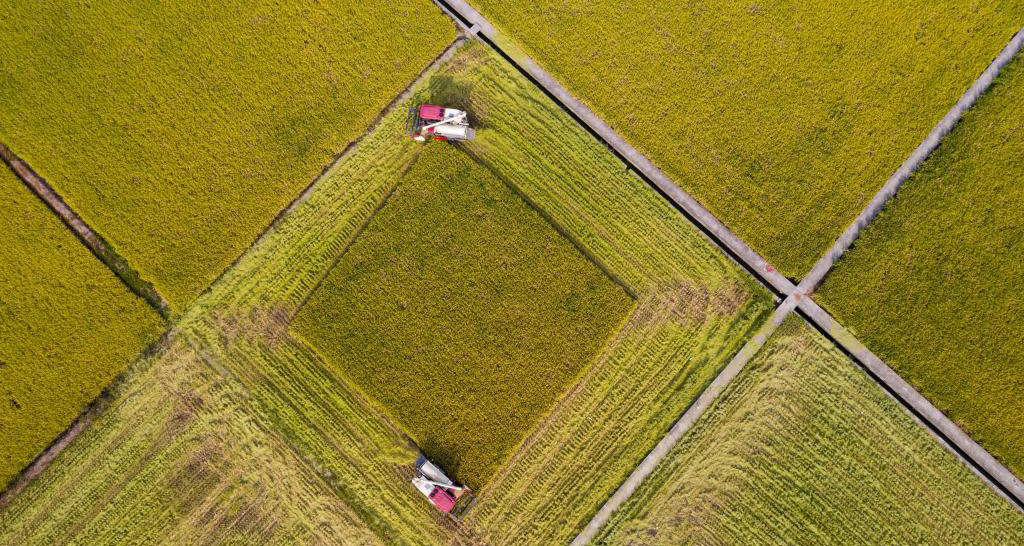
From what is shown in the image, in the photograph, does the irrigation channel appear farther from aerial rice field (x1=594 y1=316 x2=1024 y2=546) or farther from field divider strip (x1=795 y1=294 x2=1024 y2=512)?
aerial rice field (x1=594 y1=316 x2=1024 y2=546)

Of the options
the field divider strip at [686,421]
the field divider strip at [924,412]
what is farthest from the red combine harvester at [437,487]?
the field divider strip at [924,412]

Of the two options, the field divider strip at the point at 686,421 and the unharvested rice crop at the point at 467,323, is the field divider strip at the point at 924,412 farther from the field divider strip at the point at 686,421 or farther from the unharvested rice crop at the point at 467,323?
the unharvested rice crop at the point at 467,323

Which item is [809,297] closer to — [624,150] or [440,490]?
[624,150]

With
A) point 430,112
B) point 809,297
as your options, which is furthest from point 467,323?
point 809,297

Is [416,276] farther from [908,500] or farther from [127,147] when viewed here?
[908,500]

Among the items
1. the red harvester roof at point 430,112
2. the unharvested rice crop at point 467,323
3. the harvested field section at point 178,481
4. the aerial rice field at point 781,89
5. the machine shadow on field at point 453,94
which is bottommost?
the harvested field section at point 178,481

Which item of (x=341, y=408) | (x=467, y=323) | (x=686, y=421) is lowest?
(x=341, y=408)
